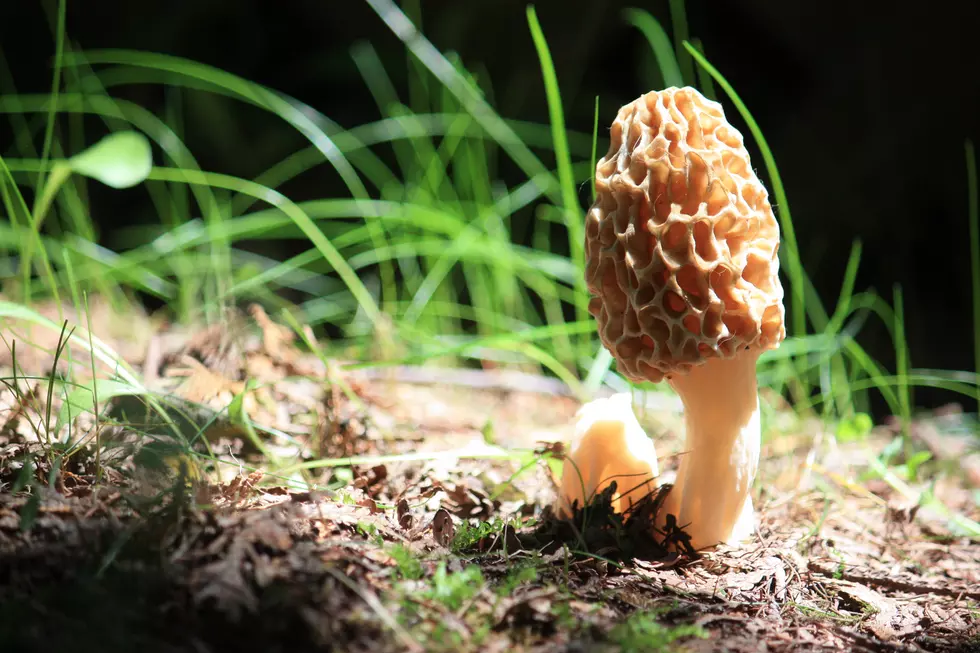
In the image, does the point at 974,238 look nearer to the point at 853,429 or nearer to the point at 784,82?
the point at 853,429

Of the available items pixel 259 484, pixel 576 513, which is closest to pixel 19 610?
pixel 259 484

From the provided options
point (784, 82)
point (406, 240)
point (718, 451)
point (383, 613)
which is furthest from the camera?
point (784, 82)

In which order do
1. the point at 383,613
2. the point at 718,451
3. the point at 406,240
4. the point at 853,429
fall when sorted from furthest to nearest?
the point at 406,240, the point at 853,429, the point at 718,451, the point at 383,613

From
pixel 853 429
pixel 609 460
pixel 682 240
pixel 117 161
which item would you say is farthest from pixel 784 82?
pixel 117 161

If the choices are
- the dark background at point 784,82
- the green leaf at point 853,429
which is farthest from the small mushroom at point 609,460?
the dark background at point 784,82

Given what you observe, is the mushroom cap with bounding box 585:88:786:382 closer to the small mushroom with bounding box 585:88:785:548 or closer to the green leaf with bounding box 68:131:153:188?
the small mushroom with bounding box 585:88:785:548
